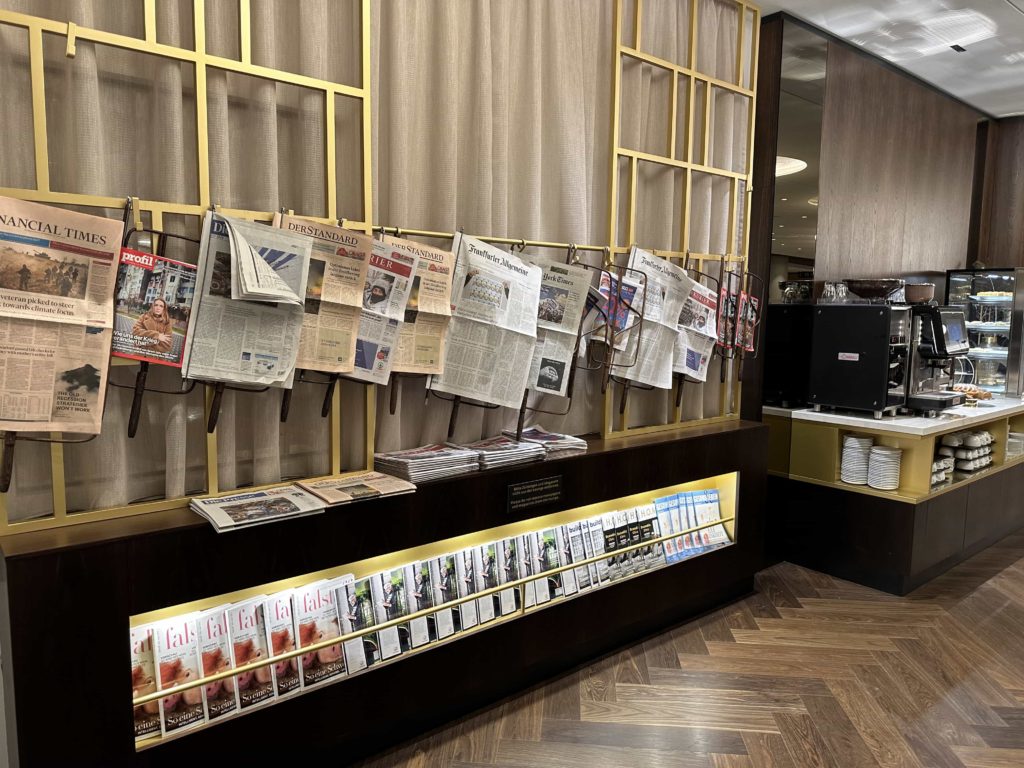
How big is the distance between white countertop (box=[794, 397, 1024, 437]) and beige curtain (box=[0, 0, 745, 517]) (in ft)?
4.36

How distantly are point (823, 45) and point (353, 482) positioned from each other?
11.1 ft

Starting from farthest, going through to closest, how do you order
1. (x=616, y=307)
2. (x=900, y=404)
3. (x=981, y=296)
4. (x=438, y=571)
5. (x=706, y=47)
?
(x=981, y=296), (x=900, y=404), (x=706, y=47), (x=616, y=307), (x=438, y=571)

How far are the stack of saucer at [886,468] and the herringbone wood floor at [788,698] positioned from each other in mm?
558

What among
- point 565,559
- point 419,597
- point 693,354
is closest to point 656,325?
point 693,354

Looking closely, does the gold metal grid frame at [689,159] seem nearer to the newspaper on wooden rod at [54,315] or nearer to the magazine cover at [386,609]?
the magazine cover at [386,609]

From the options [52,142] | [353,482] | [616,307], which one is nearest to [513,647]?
[353,482]

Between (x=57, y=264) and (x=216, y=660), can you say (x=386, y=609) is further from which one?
(x=57, y=264)

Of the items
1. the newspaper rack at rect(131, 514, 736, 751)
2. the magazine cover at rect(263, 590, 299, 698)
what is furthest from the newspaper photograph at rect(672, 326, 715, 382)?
the magazine cover at rect(263, 590, 299, 698)

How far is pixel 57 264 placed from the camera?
1647mm

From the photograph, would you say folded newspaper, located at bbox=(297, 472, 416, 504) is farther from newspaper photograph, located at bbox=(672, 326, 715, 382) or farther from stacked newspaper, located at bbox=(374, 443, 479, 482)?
newspaper photograph, located at bbox=(672, 326, 715, 382)

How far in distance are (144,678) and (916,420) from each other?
139 inches

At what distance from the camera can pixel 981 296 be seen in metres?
5.16

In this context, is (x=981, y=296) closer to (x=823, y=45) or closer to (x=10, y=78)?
(x=823, y=45)

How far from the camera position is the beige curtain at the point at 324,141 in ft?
5.84
